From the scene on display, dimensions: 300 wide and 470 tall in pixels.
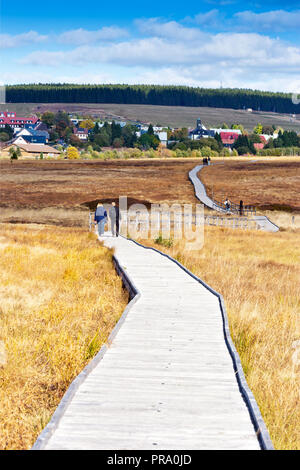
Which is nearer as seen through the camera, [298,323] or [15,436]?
[15,436]

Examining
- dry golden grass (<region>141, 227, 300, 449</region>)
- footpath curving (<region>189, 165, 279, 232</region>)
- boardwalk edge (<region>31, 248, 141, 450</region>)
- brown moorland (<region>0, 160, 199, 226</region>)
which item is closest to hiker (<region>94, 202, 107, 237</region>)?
dry golden grass (<region>141, 227, 300, 449</region>)

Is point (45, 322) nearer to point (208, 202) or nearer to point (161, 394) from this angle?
point (161, 394)

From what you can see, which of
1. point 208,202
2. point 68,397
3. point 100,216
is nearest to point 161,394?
point 68,397

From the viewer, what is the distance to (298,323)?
31.0 feet

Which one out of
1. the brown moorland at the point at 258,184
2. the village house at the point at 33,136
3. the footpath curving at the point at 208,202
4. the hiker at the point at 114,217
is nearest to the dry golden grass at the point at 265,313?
the hiker at the point at 114,217

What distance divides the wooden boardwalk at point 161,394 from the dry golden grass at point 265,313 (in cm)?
45

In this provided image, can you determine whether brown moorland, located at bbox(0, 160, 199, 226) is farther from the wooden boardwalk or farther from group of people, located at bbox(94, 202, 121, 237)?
the wooden boardwalk

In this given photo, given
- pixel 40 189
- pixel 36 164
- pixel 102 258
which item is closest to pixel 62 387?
pixel 102 258

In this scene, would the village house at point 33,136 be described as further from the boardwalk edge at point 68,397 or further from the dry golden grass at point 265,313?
the boardwalk edge at point 68,397

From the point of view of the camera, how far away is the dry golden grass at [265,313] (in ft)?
19.5

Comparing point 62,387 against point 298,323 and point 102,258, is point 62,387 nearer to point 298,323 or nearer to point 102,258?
point 298,323

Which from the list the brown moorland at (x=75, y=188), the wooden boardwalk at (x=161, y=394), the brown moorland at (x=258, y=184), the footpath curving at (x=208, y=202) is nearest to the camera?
the wooden boardwalk at (x=161, y=394)

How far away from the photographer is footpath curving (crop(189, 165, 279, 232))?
1317 inches
